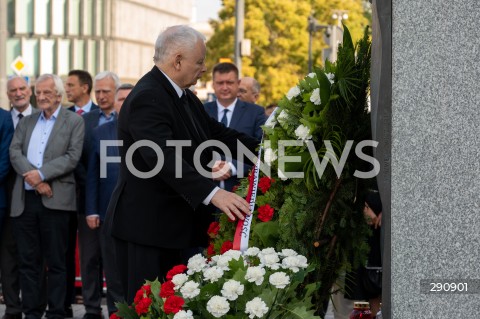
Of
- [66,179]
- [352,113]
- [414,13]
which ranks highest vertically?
[414,13]

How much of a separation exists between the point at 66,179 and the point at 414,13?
6.77 metres

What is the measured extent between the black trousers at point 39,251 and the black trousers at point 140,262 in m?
4.53

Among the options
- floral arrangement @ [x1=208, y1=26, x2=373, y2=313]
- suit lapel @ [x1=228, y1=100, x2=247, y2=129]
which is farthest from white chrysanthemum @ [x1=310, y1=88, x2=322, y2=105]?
suit lapel @ [x1=228, y1=100, x2=247, y2=129]

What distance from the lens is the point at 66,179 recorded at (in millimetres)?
10875

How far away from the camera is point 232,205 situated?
562 cm

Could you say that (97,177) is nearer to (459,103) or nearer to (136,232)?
(136,232)

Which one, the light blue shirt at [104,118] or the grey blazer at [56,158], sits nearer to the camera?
the grey blazer at [56,158]

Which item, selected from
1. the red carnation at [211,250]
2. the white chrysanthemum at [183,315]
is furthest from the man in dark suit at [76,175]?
the white chrysanthemum at [183,315]

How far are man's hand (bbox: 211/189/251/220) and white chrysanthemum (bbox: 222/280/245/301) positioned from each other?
0.54 meters

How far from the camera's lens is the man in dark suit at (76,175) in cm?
1130

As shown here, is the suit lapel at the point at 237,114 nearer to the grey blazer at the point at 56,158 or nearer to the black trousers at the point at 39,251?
the grey blazer at the point at 56,158

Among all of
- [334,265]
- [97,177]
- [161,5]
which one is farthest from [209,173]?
[161,5]

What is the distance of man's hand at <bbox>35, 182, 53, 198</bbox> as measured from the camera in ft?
34.8

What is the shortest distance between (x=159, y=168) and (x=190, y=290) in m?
0.93
